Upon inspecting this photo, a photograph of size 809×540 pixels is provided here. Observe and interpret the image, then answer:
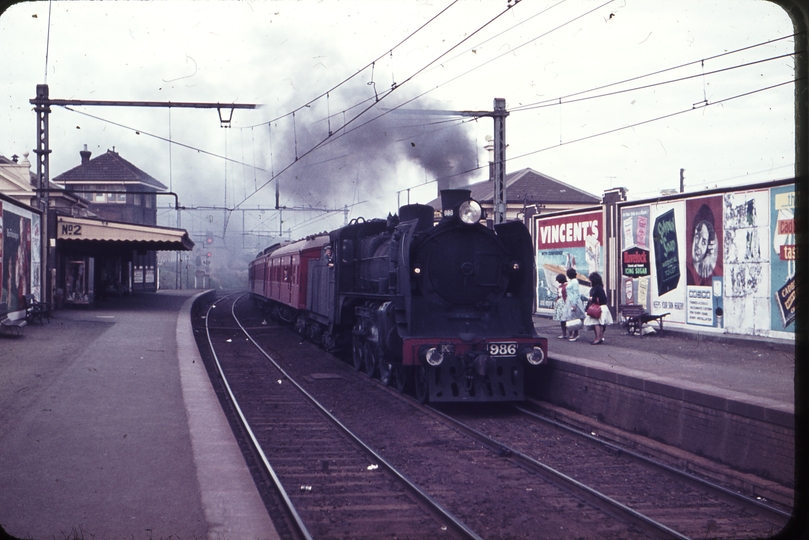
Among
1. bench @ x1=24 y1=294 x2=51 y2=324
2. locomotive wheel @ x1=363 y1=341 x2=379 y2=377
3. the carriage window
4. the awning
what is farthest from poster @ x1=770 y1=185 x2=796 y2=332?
the awning

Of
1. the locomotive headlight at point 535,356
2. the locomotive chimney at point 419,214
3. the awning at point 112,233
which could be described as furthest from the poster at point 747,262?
the awning at point 112,233

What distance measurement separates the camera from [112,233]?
25.3 meters

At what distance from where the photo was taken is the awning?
24125 millimetres

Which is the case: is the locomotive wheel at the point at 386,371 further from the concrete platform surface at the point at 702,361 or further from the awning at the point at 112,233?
the awning at the point at 112,233

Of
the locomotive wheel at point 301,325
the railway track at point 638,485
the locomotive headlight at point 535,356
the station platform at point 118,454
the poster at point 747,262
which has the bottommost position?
the railway track at point 638,485

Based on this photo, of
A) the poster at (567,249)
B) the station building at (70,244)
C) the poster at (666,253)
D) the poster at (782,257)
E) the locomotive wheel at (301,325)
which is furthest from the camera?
the locomotive wheel at (301,325)

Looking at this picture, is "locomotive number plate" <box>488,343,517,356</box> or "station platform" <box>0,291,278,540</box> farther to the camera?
"locomotive number plate" <box>488,343,517,356</box>

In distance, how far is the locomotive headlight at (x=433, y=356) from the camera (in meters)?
9.35

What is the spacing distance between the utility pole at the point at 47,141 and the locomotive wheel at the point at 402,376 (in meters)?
7.87

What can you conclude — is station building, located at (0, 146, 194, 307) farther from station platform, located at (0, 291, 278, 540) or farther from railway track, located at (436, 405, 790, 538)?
railway track, located at (436, 405, 790, 538)

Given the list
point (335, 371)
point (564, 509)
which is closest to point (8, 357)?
point (335, 371)

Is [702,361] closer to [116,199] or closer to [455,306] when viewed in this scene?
[455,306]

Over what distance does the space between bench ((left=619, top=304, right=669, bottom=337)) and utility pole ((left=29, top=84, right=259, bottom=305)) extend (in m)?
9.53

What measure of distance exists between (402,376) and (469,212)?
109 inches
